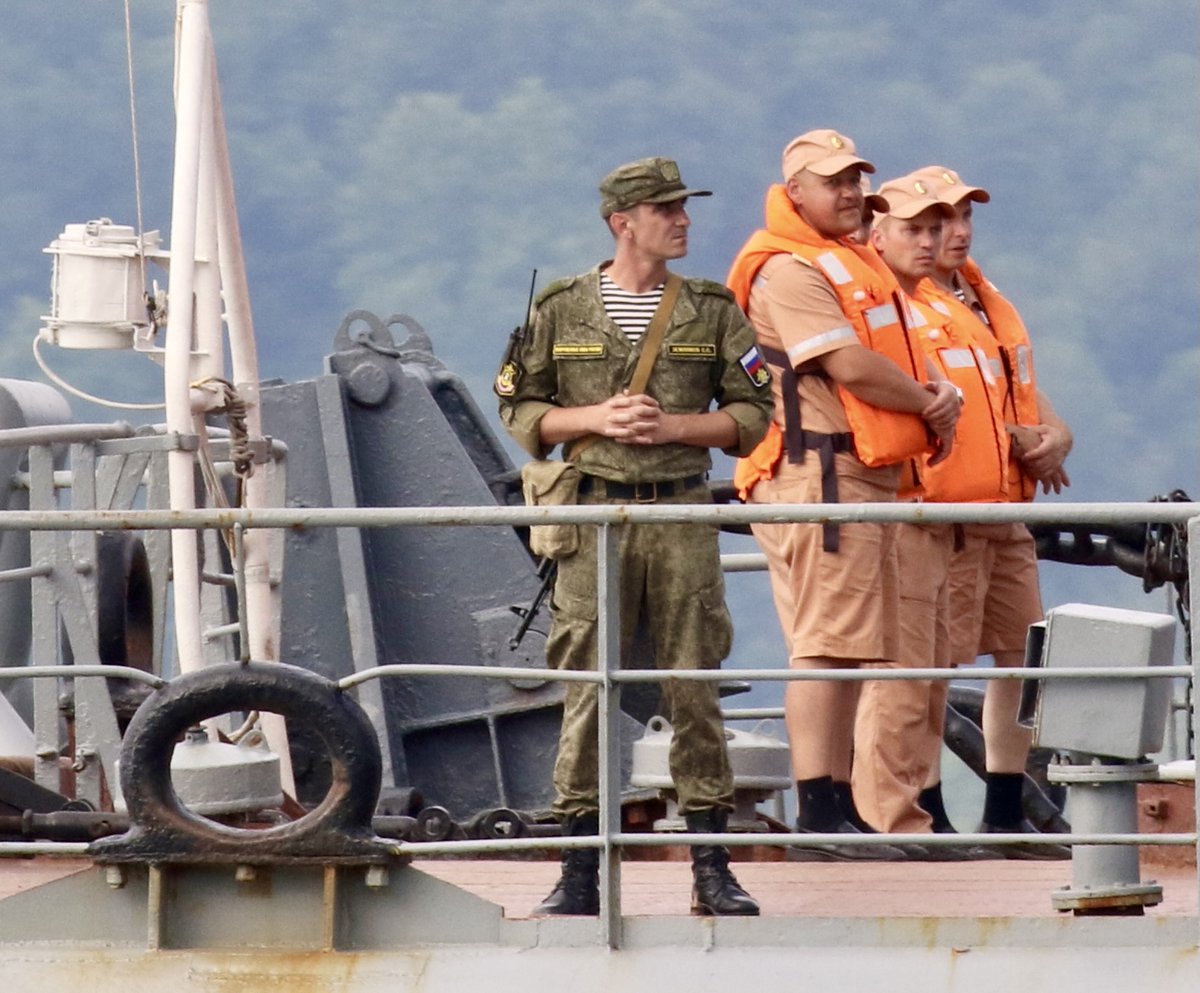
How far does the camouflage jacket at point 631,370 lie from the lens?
19.6 feet

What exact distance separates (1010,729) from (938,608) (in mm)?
440

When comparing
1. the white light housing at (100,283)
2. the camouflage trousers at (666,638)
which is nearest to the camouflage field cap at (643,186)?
the camouflage trousers at (666,638)

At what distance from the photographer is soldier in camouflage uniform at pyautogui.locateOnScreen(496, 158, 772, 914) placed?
5820 mm

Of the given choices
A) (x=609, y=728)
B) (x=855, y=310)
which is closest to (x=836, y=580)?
(x=855, y=310)

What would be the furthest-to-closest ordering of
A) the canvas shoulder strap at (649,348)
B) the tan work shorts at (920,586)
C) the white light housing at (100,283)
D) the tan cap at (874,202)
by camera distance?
the white light housing at (100,283) < the tan cap at (874,202) < the tan work shorts at (920,586) < the canvas shoulder strap at (649,348)

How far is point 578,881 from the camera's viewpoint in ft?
19.1

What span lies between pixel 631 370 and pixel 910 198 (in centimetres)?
170

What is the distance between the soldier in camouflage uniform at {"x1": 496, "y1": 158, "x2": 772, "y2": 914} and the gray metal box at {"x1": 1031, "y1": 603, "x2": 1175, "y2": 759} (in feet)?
2.40

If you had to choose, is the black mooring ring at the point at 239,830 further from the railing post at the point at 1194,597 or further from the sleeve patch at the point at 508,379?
the railing post at the point at 1194,597

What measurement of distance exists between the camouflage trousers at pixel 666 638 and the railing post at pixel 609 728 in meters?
0.23

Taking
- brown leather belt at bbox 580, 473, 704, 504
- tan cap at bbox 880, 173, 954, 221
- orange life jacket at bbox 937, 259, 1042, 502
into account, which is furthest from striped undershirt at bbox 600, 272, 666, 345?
orange life jacket at bbox 937, 259, 1042, 502

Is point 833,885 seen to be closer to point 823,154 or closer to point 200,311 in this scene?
point 823,154

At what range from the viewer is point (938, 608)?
7.15 meters

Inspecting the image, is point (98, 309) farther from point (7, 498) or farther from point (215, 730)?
point (215, 730)
